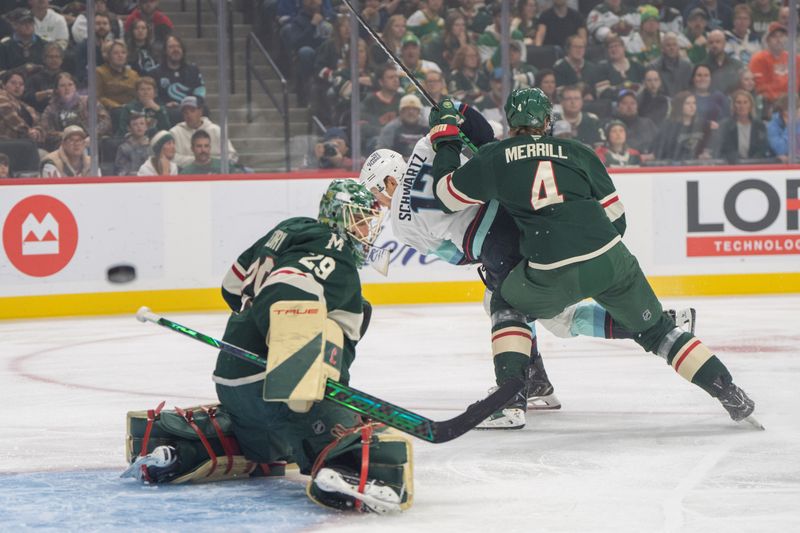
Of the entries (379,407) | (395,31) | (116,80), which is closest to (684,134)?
(395,31)

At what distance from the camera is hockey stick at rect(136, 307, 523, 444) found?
3.05m

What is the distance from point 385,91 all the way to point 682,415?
4.53 meters

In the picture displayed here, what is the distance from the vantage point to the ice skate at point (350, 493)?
116 inches

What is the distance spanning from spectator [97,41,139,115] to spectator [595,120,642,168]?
10.2 ft

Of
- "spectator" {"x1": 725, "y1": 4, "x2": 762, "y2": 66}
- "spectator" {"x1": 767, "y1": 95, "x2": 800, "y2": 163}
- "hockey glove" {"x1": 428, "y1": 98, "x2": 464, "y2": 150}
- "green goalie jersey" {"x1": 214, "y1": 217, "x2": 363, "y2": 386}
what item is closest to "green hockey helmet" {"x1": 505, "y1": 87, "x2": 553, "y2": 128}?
"hockey glove" {"x1": 428, "y1": 98, "x2": 464, "y2": 150}

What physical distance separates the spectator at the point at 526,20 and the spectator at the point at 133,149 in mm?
2568

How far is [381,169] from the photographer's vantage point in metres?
4.19

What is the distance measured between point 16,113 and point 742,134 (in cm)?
480

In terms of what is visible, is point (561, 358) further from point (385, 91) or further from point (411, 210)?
point (385, 91)

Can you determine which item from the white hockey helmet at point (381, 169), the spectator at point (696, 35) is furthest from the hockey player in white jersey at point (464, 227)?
the spectator at point (696, 35)

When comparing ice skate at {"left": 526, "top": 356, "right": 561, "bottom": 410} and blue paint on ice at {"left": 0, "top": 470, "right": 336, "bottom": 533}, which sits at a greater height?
ice skate at {"left": 526, "top": 356, "right": 561, "bottom": 410}

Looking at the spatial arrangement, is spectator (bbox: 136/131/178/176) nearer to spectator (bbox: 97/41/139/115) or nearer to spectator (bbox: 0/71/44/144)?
spectator (bbox: 97/41/139/115)

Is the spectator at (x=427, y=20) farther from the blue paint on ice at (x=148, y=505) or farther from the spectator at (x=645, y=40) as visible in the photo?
the blue paint on ice at (x=148, y=505)

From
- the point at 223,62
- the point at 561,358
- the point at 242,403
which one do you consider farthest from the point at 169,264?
the point at 242,403
